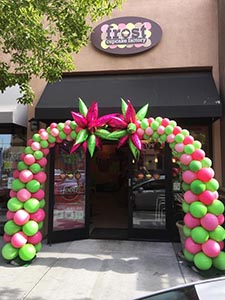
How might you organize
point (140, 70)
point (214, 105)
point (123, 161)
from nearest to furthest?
point (214, 105) < point (140, 70) < point (123, 161)

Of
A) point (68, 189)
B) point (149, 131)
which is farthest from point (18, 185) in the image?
point (149, 131)

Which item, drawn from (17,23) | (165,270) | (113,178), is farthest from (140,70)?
(113,178)

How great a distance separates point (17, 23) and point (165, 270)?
14.4ft

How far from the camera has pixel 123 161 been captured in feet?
50.3

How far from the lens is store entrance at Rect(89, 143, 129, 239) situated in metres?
7.86

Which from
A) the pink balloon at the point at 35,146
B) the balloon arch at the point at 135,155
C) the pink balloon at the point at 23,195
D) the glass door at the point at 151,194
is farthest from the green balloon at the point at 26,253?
the glass door at the point at 151,194

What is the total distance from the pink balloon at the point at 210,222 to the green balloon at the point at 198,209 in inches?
3.3

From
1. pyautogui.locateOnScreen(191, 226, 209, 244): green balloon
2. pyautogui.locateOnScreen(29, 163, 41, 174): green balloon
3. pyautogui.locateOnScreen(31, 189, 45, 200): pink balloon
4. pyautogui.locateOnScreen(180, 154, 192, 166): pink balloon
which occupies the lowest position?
pyautogui.locateOnScreen(191, 226, 209, 244): green balloon

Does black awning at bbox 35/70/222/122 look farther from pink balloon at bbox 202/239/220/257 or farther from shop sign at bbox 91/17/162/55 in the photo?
pink balloon at bbox 202/239/220/257

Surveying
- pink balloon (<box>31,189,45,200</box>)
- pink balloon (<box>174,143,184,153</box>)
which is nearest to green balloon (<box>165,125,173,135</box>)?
pink balloon (<box>174,143,184,153</box>)

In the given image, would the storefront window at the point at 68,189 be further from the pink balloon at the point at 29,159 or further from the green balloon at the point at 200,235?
the green balloon at the point at 200,235

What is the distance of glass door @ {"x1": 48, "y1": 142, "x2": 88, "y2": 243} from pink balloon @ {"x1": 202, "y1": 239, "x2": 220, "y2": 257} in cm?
302

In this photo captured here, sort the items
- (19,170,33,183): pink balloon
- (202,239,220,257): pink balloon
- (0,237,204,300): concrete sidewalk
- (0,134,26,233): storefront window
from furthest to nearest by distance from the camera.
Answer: (0,134,26,233): storefront window < (19,170,33,183): pink balloon < (202,239,220,257): pink balloon < (0,237,204,300): concrete sidewalk

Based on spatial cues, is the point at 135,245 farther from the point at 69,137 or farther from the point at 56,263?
the point at 69,137
